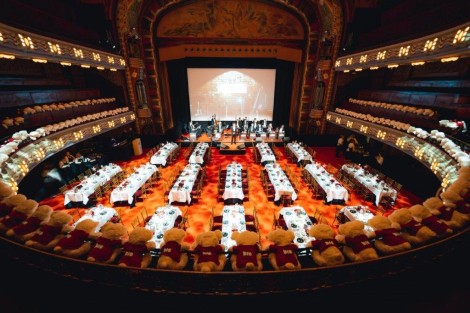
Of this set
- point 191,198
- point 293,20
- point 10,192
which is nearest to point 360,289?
point 10,192

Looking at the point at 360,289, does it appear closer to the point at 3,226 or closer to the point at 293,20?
the point at 3,226

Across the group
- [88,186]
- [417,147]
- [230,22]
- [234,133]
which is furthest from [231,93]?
[417,147]

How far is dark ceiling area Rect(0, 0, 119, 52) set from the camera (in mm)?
7238

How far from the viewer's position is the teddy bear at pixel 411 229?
3047 mm

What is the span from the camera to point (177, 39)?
13.9 meters

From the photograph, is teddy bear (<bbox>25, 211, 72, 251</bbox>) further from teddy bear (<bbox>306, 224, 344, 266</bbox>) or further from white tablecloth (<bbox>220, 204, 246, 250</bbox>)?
teddy bear (<bbox>306, 224, 344, 266</bbox>)

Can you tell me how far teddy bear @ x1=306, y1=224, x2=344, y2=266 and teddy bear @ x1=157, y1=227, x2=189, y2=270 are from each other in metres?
1.76

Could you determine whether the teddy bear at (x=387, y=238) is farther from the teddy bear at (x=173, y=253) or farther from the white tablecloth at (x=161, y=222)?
the white tablecloth at (x=161, y=222)

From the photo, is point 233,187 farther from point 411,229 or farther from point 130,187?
point 411,229

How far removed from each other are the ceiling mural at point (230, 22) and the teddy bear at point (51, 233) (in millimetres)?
13546

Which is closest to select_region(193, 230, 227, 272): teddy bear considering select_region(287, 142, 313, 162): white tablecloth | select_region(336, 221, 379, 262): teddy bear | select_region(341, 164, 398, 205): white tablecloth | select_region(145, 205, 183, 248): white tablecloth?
select_region(336, 221, 379, 262): teddy bear

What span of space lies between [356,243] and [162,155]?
10553 mm

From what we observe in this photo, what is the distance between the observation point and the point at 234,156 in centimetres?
1352

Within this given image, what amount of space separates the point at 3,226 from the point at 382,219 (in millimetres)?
5661
